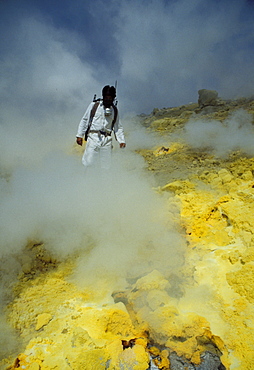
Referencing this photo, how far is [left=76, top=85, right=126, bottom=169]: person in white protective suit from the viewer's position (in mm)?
3293

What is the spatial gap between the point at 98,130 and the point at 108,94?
0.51m

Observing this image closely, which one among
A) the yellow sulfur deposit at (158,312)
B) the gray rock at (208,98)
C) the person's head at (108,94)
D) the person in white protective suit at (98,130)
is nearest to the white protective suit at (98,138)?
the person in white protective suit at (98,130)

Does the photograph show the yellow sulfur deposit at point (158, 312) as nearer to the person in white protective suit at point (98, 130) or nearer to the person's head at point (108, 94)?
the person in white protective suit at point (98, 130)

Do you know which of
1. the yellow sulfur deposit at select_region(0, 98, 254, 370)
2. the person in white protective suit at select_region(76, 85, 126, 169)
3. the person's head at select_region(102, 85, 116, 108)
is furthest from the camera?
the person in white protective suit at select_region(76, 85, 126, 169)

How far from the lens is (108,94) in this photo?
3.18 m

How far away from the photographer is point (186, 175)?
13.2ft

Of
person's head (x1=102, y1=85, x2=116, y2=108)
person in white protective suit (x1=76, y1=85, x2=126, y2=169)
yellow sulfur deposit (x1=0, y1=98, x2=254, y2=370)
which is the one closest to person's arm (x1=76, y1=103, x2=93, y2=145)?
person in white protective suit (x1=76, y1=85, x2=126, y2=169)

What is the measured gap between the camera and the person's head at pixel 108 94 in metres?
3.16

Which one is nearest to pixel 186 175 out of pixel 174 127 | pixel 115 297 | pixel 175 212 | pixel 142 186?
pixel 142 186

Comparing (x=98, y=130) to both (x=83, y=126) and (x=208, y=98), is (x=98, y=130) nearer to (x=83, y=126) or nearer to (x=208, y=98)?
(x=83, y=126)

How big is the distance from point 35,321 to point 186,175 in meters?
3.16

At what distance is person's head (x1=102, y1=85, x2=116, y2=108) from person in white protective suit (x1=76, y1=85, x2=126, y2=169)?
0.05 ft

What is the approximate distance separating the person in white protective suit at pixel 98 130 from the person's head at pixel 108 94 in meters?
0.02

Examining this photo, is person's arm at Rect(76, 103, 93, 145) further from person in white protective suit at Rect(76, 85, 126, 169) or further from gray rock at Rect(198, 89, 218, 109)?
gray rock at Rect(198, 89, 218, 109)
